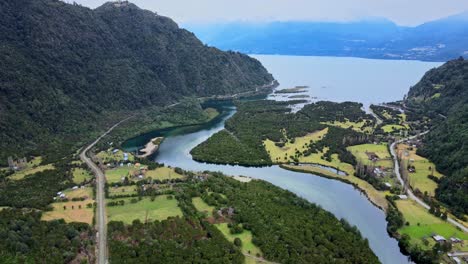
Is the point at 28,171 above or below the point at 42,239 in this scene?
above

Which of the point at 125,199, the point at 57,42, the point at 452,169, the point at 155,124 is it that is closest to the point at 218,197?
the point at 125,199

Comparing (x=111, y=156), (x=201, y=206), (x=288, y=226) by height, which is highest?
(x=111, y=156)

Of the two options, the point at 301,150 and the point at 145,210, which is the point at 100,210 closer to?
the point at 145,210

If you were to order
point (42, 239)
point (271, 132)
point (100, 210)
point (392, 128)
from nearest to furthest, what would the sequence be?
point (42, 239)
point (100, 210)
point (271, 132)
point (392, 128)

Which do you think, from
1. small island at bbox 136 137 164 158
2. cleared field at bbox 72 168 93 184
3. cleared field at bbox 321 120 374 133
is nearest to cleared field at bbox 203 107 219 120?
small island at bbox 136 137 164 158

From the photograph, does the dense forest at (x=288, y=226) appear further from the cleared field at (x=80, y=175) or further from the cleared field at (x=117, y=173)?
the cleared field at (x=80, y=175)

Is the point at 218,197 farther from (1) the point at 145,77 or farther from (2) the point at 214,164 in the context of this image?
(1) the point at 145,77

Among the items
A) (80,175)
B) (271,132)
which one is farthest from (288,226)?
(271,132)

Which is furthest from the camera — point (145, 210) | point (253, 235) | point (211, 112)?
point (211, 112)
